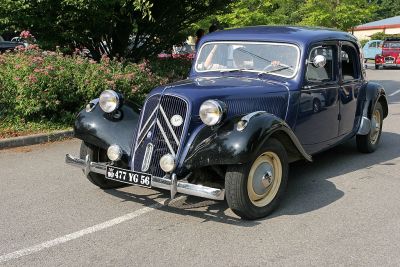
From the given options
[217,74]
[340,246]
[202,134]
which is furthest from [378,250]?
[217,74]

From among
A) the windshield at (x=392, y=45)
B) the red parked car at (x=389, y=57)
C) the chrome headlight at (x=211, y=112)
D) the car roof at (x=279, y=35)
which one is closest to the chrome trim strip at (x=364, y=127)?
the car roof at (x=279, y=35)

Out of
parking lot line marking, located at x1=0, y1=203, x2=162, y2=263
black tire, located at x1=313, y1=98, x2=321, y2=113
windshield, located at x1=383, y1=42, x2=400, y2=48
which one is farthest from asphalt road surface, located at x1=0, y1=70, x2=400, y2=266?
windshield, located at x1=383, y1=42, x2=400, y2=48

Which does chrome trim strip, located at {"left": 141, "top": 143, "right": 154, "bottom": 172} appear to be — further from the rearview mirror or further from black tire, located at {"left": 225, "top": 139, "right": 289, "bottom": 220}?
the rearview mirror

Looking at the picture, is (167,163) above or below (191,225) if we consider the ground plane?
above

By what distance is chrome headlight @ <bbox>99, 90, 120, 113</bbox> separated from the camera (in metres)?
5.13

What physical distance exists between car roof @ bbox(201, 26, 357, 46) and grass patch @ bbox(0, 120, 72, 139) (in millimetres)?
3440

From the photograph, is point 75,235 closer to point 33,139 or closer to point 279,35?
point 279,35

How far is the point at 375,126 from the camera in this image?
23.5 ft

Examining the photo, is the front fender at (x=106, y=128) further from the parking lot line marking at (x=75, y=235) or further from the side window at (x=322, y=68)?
the side window at (x=322, y=68)

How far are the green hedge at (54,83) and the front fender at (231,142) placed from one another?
4.47 metres

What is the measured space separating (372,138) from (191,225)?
3.97 metres

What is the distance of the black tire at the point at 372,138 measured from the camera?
6.92 metres

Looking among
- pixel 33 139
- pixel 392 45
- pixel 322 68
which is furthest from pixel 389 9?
pixel 33 139

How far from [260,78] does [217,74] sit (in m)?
0.55
